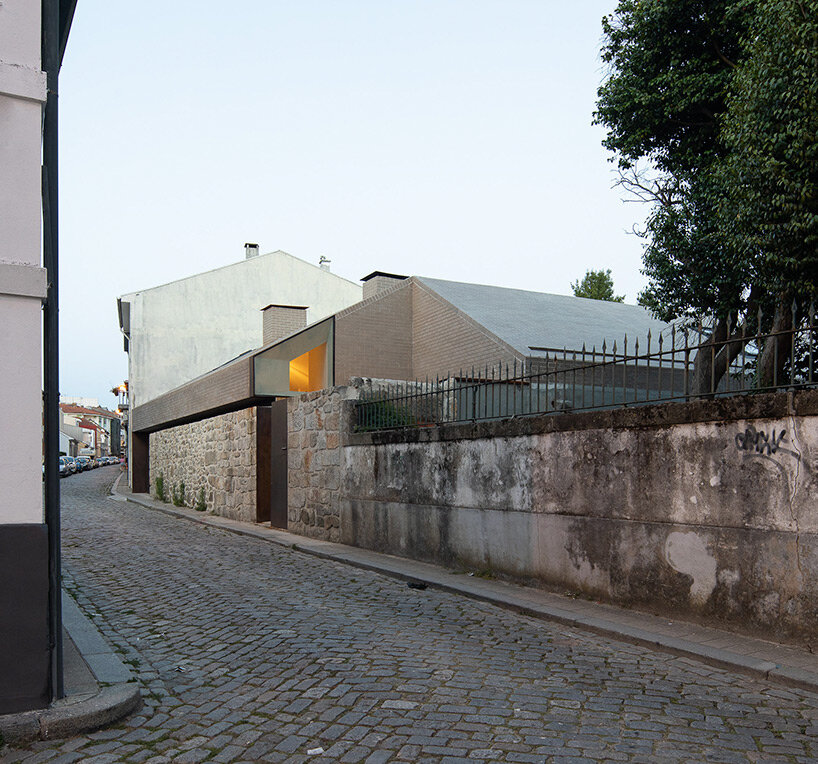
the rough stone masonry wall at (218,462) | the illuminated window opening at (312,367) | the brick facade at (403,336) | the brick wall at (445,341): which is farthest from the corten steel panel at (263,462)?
the brick wall at (445,341)

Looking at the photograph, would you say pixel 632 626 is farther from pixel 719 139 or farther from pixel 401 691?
pixel 719 139

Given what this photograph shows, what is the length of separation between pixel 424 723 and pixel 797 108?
776 centimetres

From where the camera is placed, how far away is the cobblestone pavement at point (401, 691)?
3570 mm

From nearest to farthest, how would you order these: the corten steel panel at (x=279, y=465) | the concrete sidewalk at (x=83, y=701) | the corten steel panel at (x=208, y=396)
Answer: the concrete sidewalk at (x=83, y=701) < the corten steel panel at (x=279, y=465) < the corten steel panel at (x=208, y=396)

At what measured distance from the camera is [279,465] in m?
14.4

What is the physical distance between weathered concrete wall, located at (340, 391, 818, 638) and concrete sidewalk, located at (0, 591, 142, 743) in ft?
13.9

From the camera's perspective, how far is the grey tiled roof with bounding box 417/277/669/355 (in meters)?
17.5

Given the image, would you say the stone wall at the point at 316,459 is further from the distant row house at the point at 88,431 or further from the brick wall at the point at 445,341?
the distant row house at the point at 88,431

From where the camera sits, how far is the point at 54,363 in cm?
419

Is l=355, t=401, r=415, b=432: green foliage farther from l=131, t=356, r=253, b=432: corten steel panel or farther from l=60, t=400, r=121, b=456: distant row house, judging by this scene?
l=60, t=400, r=121, b=456: distant row house

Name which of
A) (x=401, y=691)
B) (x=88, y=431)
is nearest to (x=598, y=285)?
(x=401, y=691)

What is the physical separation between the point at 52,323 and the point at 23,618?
164 centimetres

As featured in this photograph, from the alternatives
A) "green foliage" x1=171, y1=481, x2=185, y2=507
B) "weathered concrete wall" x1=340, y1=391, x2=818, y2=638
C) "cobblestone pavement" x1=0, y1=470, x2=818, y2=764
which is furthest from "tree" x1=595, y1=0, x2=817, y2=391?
"green foliage" x1=171, y1=481, x2=185, y2=507

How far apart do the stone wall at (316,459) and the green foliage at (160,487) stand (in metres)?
11.5
